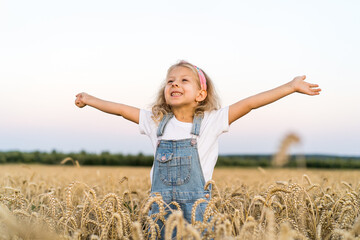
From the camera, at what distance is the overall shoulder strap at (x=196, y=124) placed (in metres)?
3.03

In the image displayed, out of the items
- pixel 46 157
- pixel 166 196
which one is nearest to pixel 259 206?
pixel 166 196

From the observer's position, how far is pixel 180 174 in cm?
284

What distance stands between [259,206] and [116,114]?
149cm

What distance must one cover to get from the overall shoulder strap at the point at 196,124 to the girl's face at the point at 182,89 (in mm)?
159

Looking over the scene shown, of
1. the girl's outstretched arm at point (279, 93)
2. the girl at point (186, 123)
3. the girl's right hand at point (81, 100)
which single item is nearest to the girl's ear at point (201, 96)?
the girl at point (186, 123)

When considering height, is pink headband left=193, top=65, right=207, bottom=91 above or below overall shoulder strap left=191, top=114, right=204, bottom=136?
above

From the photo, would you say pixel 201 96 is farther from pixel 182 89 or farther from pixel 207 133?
pixel 207 133

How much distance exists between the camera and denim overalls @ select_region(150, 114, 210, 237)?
2.78 m

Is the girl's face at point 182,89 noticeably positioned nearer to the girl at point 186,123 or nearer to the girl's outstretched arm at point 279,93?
the girl at point 186,123

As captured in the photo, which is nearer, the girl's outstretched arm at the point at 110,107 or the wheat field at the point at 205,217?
the wheat field at the point at 205,217

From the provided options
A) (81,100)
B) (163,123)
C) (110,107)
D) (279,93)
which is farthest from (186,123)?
(81,100)

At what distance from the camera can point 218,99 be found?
3609 millimetres

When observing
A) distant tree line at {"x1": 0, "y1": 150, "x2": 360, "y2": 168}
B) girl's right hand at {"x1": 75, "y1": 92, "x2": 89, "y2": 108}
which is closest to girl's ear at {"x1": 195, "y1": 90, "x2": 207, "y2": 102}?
girl's right hand at {"x1": 75, "y1": 92, "x2": 89, "y2": 108}

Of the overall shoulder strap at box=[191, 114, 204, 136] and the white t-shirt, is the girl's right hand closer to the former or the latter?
the white t-shirt
